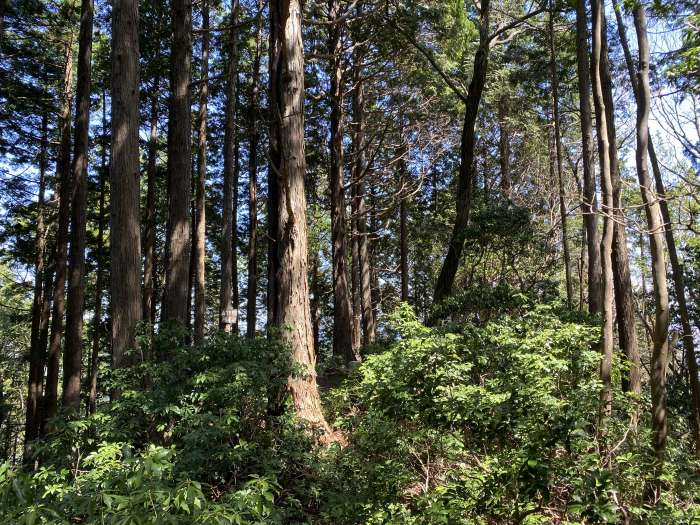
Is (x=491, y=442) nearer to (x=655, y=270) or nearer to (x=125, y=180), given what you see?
(x=655, y=270)

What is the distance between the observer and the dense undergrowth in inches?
133

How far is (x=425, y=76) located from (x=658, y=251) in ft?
34.7

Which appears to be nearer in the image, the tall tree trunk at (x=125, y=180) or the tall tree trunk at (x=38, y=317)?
the tall tree trunk at (x=125, y=180)

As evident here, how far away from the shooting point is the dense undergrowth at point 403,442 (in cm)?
337

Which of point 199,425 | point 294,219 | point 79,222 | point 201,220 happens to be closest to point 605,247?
point 294,219

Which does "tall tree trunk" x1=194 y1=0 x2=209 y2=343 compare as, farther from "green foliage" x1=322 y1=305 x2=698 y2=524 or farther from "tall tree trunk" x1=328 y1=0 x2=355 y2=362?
"green foliage" x1=322 y1=305 x2=698 y2=524

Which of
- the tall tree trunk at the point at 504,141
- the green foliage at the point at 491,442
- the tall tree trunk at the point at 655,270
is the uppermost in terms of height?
the tall tree trunk at the point at 504,141

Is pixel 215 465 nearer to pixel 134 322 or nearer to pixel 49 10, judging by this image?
pixel 134 322

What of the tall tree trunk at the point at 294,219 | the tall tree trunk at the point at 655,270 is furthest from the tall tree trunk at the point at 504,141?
the tall tree trunk at the point at 655,270

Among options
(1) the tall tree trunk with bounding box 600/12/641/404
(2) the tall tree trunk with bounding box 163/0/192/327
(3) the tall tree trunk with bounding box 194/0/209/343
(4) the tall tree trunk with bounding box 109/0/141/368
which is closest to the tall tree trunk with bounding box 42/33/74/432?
(3) the tall tree trunk with bounding box 194/0/209/343

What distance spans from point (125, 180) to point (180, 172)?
6.19 ft

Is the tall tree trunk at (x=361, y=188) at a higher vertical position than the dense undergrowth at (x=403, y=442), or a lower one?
higher

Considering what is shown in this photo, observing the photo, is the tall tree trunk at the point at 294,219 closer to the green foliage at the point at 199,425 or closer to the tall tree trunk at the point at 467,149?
the green foliage at the point at 199,425

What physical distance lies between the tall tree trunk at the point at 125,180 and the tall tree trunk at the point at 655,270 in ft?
→ 18.2
